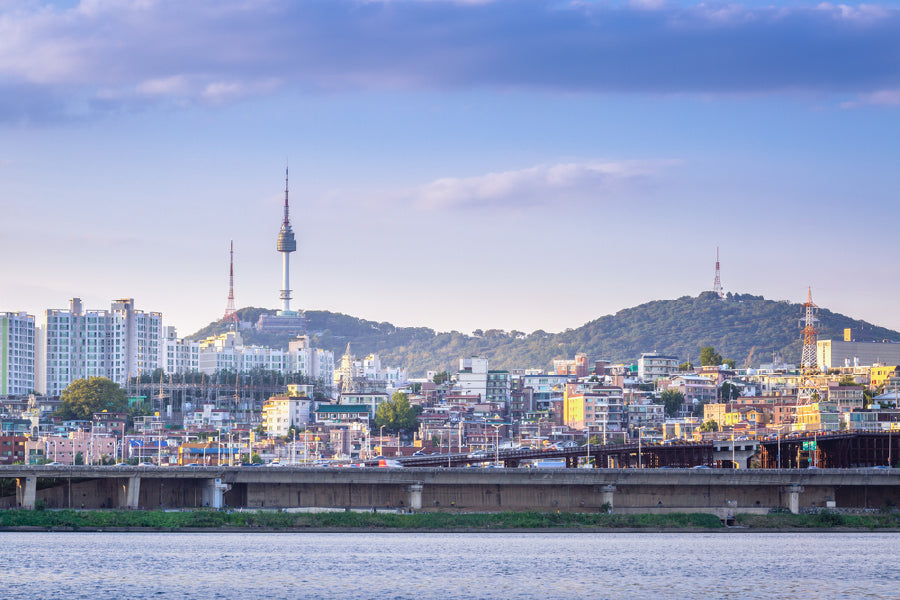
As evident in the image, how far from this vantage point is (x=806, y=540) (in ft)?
302

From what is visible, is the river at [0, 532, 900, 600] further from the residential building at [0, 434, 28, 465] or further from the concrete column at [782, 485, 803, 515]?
the residential building at [0, 434, 28, 465]

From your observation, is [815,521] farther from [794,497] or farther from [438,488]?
[438,488]

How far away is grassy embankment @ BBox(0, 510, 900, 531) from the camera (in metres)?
96.0

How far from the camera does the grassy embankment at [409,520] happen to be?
96.0 meters

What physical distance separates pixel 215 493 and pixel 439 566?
38.0 meters

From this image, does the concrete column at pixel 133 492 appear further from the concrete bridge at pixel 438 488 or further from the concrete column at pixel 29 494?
the concrete column at pixel 29 494

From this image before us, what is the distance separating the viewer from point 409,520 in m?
101

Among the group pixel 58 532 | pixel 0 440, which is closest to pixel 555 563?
pixel 58 532

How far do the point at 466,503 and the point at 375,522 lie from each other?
1229 cm

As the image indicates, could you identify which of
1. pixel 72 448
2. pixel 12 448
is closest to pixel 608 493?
pixel 12 448

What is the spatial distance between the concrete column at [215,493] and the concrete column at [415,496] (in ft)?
36.8

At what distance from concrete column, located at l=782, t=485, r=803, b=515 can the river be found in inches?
544

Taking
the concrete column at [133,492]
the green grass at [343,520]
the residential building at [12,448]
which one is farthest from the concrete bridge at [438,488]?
the residential building at [12,448]

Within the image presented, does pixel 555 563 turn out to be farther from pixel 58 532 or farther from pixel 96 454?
pixel 96 454
